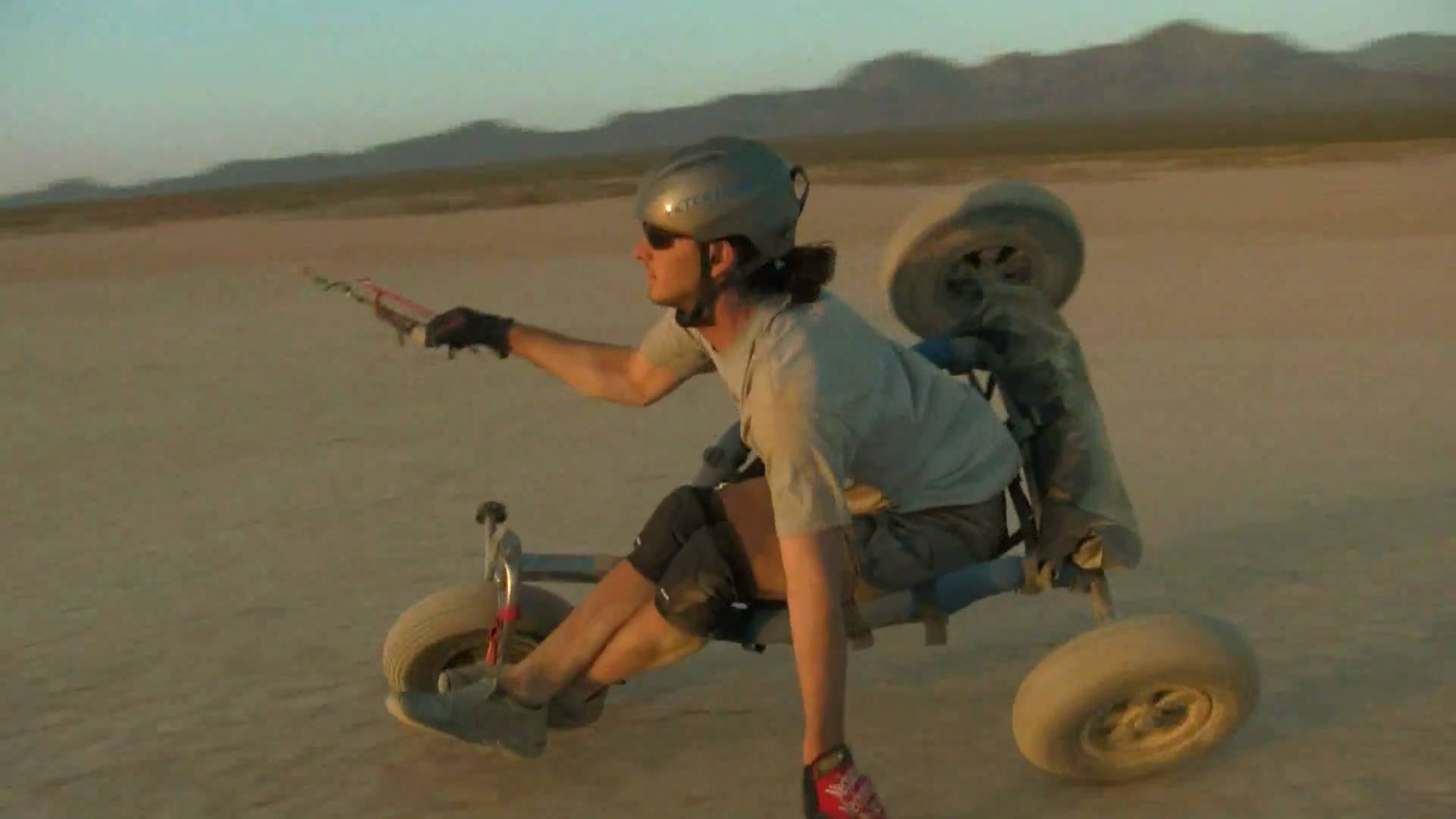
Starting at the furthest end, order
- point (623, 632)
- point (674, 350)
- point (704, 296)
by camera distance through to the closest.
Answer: point (674, 350) → point (623, 632) → point (704, 296)

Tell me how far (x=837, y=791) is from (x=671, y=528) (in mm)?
866

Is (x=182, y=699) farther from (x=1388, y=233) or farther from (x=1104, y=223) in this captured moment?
(x=1104, y=223)

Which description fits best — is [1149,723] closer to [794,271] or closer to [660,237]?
[794,271]

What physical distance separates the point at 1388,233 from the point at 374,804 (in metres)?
21.0

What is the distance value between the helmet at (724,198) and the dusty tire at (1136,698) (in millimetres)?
1355

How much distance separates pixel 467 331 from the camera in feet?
14.9

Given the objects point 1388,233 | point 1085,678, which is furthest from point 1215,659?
point 1388,233

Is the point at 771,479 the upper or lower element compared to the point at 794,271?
lower

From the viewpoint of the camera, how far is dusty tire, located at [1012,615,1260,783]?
13.5ft

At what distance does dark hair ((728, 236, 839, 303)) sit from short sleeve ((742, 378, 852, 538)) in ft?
1.09

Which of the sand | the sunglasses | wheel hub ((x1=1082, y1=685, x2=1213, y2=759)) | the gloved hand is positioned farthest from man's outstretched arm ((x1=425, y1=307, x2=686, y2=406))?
wheel hub ((x1=1082, y1=685, x2=1213, y2=759))

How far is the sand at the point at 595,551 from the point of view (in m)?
4.62

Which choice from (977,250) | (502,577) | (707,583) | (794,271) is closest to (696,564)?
(707,583)

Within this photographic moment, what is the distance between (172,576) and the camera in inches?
273
